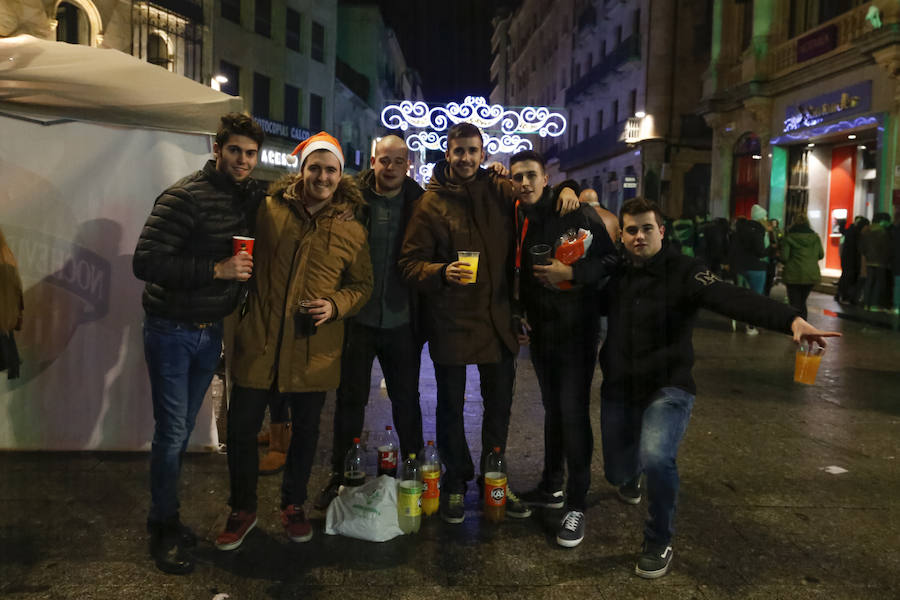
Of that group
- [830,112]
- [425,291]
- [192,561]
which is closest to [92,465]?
[192,561]

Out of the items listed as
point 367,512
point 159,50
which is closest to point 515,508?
point 367,512

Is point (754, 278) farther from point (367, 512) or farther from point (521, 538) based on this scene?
point (367, 512)

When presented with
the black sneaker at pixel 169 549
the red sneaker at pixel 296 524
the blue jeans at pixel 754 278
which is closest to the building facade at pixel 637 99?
the blue jeans at pixel 754 278

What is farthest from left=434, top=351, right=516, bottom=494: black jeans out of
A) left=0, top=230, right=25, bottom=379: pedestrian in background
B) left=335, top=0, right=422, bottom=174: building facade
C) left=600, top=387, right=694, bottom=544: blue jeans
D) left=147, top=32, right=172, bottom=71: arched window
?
left=335, top=0, right=422, bottom=174: building facade

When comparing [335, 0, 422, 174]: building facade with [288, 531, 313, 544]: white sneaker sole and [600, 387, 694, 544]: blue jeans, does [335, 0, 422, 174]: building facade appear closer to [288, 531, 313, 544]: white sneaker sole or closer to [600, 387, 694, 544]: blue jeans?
[288, 531, 313, 544]: white sneaker sole

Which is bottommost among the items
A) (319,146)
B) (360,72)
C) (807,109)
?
(319,146)

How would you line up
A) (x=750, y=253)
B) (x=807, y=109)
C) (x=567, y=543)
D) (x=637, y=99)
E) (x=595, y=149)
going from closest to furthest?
1. (x=567, y=543)
2. (x=750, y=253)
3. (x=807, y=109)
4. (x=637, y=99)
5. (x=595, y=149)

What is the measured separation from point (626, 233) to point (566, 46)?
45502 millimetres

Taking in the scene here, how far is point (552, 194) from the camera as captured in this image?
12.8 ft

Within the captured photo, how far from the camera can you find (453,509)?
3951mm

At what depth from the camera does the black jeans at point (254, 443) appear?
3.62 m

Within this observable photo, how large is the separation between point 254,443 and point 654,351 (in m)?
2.04

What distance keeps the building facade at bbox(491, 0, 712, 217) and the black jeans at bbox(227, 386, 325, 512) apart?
22620mm

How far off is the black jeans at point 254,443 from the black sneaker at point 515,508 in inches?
44.4
